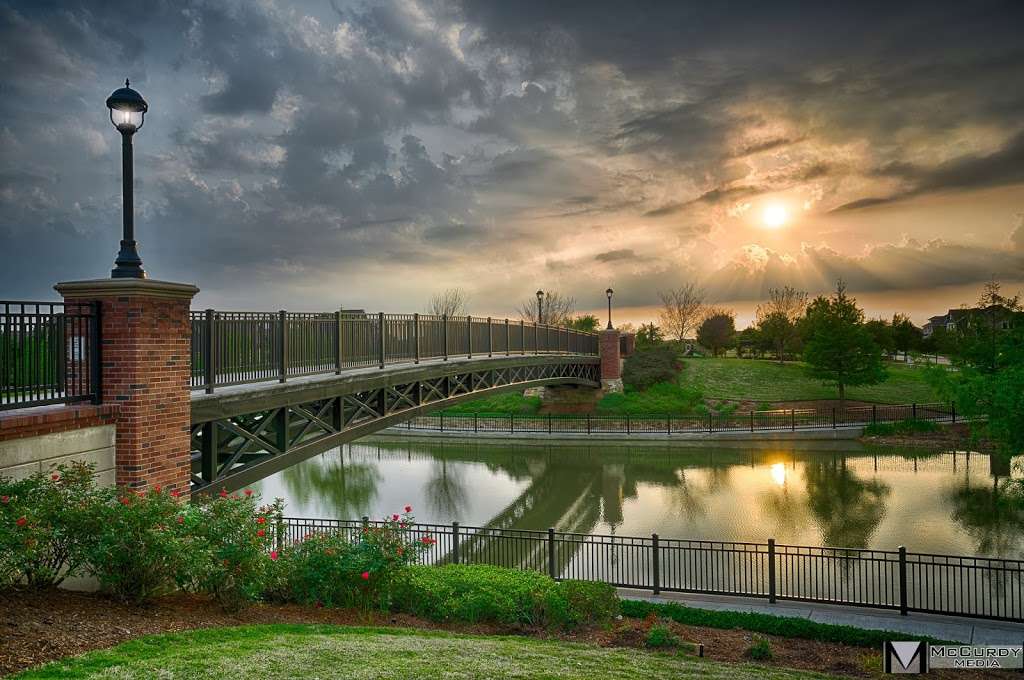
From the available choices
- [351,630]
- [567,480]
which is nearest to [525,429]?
[567,480]

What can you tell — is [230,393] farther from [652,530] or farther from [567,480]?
[567,480]

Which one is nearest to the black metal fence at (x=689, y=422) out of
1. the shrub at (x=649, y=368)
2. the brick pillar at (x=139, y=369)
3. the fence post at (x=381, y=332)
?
the shrub at (x=649, y=368)

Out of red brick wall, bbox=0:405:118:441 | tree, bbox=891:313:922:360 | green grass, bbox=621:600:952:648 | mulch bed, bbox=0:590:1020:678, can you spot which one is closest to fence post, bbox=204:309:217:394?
red brick wall, bbox=0:405:118:441

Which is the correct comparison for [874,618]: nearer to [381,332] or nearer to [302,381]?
[302,381]

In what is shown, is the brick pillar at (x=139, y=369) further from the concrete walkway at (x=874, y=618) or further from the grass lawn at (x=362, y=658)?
the concrete walkway at (x=874, y=618)

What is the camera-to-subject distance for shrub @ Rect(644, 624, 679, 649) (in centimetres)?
903

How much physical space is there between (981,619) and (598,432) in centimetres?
2636

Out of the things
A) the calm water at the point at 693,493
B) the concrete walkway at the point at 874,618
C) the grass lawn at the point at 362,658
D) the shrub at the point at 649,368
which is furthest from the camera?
the shrub at the point at 649,368

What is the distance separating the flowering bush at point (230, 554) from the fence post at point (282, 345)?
4.23 m

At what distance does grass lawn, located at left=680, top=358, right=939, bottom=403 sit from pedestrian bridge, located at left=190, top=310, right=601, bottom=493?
95.8 feet

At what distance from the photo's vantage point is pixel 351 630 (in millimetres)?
8102

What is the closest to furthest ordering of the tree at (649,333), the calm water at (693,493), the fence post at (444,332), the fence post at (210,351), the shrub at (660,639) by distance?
the shrub at (660,639) → the fence post at (210,351) → the calm water at (693,493) → the fence post at (444,332) → the tree at (649,333)

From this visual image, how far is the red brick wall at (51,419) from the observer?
7.33m

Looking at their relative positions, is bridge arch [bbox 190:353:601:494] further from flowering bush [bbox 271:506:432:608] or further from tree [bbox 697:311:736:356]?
tree [bbox 697:311:736:356]
